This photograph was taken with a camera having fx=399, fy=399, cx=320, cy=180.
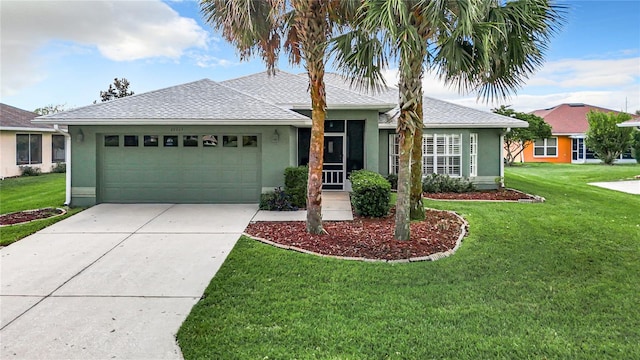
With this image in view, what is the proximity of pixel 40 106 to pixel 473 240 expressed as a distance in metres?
53.2

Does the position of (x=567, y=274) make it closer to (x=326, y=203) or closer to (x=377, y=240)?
(x=377, y=240)

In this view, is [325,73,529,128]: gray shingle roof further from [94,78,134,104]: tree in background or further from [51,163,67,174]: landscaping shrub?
[94,78,134,104]: tree in background

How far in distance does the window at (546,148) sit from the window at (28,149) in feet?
120

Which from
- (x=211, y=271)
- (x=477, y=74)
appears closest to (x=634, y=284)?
(x=477, y=74)

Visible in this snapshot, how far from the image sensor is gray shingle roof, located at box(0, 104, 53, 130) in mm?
20219

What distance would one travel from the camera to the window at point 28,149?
21.1m

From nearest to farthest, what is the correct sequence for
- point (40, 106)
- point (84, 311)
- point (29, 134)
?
point (84, 311) → point (29, 134) → point (40, 106)

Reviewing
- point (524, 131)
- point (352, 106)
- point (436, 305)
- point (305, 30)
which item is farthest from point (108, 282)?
point (524, 131)

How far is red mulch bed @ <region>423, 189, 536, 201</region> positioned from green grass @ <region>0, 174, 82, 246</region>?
11.5m

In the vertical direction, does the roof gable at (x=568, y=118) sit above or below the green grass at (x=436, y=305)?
above

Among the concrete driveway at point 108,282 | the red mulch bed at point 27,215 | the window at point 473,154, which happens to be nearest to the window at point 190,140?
the concrete driveway at point 108,282

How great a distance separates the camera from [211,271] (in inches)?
250

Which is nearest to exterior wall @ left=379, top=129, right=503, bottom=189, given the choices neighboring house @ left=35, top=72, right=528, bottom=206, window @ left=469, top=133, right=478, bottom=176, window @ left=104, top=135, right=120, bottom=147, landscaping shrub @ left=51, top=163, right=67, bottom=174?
window @ left=469, top=133, right=478, bottom=176

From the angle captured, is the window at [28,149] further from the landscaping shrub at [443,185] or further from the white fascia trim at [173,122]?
the landscaping shrub at [443,185]
